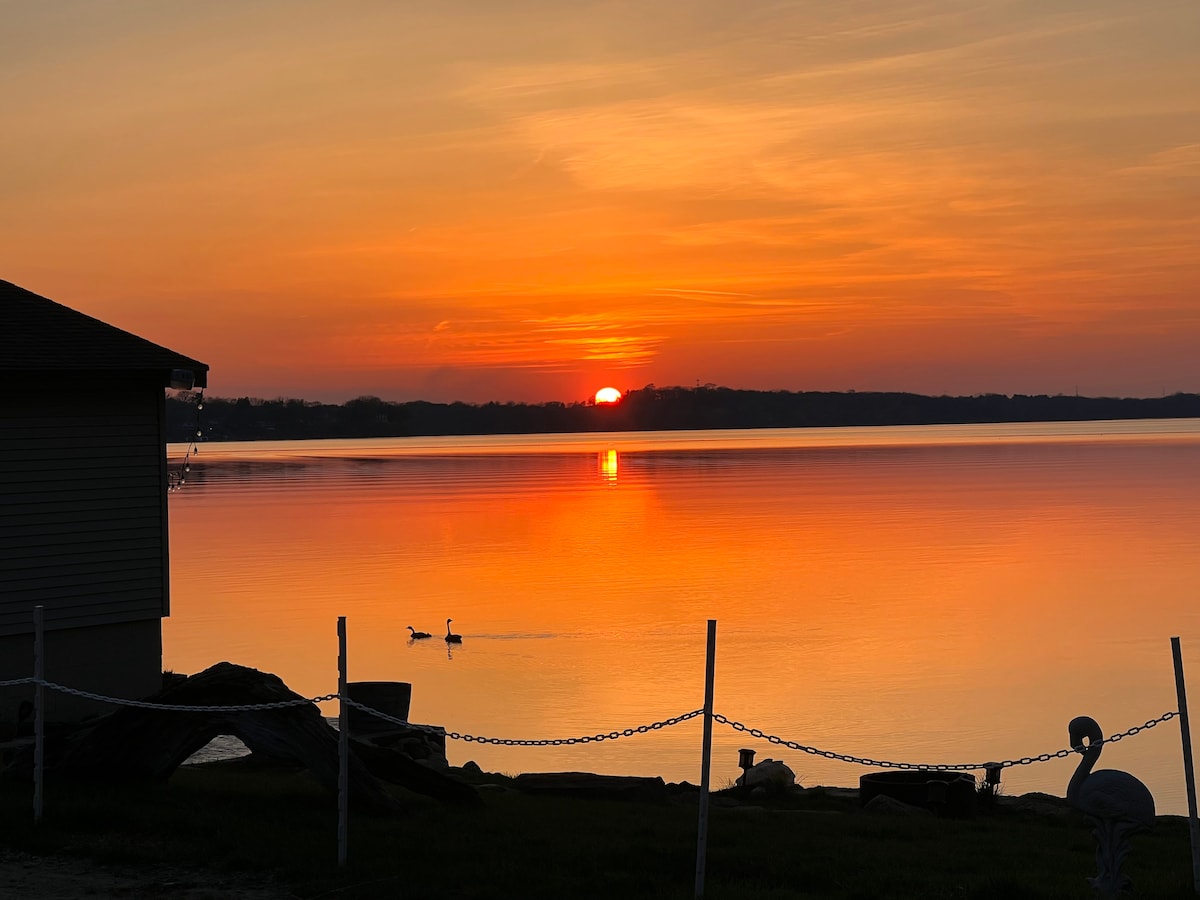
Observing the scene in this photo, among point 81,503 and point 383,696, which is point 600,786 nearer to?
point 383,696

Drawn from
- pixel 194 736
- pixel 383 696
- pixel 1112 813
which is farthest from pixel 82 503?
pixel 1112 813

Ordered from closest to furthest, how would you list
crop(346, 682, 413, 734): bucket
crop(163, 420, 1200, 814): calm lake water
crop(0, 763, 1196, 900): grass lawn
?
1. crop(0, 763, 1196, 900): grass lawn
2. crop(346, 682, 413, 734): bucket
3. crop(163, 420, 1200, 814): calm lake water

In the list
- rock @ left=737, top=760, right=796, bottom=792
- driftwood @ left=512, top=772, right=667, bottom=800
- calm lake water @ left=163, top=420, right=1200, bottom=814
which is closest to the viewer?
driftwood @ left=512, top=772, right=667, bottom=800

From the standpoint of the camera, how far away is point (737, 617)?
41562 millimetres

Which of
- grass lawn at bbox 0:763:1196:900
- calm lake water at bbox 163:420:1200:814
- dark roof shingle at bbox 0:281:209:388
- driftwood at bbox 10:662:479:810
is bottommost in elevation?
calm lake water at bbox 163:420:1200:814

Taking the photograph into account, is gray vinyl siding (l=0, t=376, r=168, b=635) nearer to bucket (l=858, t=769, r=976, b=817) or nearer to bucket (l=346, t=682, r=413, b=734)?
bucket (l=346, t=682, r=413, b=734)

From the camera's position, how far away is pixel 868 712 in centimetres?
2878

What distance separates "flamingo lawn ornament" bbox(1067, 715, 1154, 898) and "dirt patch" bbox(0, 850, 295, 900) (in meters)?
6.28

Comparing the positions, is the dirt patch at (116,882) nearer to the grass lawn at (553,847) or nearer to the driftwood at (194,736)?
the grass lawn at (553,847)

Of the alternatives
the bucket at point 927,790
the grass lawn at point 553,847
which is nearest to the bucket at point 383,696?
the grass lawn at point 553,847

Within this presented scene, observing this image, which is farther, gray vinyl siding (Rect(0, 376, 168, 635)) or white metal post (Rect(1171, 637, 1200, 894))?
gray vinyl siding (Rect(0, 376, 168, 635))

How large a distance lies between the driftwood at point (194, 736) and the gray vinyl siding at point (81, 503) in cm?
635

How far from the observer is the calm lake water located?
88.9 ft

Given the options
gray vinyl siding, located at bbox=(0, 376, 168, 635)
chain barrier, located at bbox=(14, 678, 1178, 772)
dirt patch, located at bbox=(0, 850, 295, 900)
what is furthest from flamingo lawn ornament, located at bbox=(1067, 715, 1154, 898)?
gray vinyl siding, located at bbox=(0, 376, 168, 635)
